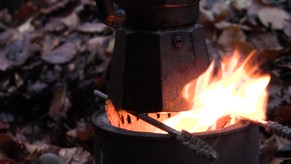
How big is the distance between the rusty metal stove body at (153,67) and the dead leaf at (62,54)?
5.83 feet

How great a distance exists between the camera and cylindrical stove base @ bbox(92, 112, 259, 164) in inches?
89.4

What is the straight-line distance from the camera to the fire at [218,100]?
2.47 metres

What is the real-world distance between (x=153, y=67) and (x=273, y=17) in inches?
72.5

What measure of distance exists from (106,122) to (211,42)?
1668mm

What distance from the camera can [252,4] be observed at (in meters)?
4.20

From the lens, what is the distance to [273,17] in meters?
4.02

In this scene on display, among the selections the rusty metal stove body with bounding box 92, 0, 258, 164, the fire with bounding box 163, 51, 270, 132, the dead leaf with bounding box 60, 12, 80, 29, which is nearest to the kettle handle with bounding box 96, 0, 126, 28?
the rusty metal stove body with bounding box 92, 0, 258, 164

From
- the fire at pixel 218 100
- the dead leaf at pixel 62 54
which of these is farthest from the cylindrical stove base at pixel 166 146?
the dead leaf at pixel 62 54

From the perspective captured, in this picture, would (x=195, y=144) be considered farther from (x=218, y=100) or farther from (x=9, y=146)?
(x=9, y=146)

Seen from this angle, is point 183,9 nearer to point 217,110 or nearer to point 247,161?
point 217,110

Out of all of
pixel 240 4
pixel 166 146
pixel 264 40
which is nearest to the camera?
pixel 166 146

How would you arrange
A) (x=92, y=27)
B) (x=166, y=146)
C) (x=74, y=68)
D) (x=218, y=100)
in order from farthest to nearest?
(x=92, y=27) < (x=74, y=68) < (x=218, y=100) < (x=166, y=146)

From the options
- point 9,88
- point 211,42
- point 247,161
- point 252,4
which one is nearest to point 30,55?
point 9,88

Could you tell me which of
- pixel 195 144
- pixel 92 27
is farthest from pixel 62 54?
pixel 195 144
